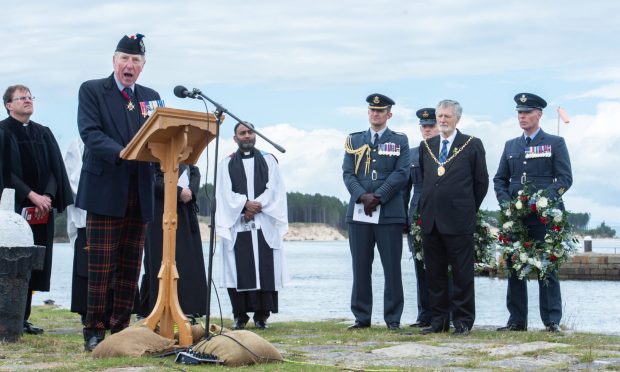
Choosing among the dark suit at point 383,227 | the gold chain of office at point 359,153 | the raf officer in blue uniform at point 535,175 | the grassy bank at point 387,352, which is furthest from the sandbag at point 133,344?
the raf officer in blue uniform at point 535,175

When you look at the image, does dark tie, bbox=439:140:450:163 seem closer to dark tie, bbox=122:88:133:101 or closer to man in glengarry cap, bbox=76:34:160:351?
man in glengarry cap, bbox=76:34:160:351

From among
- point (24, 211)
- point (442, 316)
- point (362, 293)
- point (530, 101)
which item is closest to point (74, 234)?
point (24, 211)

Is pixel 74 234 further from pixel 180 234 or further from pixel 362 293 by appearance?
pixel 362 293

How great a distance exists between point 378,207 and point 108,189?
341 centimetres

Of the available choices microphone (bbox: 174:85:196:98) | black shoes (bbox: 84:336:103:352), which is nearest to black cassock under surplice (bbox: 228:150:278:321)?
black shoes (bbox: 84:336:103:352)

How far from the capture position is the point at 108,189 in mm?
7031

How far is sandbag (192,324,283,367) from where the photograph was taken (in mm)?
6205

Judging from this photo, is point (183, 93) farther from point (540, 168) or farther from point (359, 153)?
point (540, 168)

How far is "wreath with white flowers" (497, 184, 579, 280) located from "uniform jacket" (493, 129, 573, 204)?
0.46ft

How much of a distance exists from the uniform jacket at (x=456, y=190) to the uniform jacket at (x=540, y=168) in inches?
28.4

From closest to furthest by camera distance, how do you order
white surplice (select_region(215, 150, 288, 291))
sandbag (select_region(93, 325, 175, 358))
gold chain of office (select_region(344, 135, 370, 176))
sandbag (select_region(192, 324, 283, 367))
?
sandbag (select_region(192, 324, 283, 367))
sandbag (select_region(93, 325, 175, 358))
gold chain of office (select_region(344, 135, 370, 176))
white surplice (select_region(215, 150, 288, 291))

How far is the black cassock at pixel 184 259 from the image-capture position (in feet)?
32.9

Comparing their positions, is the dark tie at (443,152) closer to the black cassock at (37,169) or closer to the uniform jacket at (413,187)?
the uniform jacket at (413,187)

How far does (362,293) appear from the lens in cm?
982
